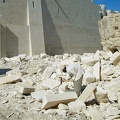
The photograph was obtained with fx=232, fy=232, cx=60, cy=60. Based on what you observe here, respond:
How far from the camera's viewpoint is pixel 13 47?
17.4 m

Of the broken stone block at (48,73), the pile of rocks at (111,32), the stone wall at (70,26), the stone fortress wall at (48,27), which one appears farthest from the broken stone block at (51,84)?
the stone wall at (70,26)

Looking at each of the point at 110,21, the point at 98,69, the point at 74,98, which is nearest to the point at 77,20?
the point at 110,21

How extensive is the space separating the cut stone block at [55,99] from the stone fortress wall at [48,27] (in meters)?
12.4

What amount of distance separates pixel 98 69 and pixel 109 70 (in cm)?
33

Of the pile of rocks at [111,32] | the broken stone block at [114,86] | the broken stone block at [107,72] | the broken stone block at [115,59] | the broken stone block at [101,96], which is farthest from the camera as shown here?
the pile of rocks at [111,32]

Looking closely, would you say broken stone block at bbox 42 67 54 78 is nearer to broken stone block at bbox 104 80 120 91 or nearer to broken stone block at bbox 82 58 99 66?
broken stone block at bbox 82 58 99 66

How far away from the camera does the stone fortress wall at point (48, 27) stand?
17.5 meters

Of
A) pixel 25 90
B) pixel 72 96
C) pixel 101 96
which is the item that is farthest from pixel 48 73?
pixel 101 96

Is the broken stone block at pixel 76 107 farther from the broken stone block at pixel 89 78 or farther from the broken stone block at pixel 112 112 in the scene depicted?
the broken stone block at pixel 89 78

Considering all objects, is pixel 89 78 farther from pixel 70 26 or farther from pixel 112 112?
pixel 70 26

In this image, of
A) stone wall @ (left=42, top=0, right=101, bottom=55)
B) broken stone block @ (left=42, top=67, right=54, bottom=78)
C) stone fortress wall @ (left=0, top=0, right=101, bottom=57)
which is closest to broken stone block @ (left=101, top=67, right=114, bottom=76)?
broken stone block @ (left=42, top=67, right=54, bottom=78)

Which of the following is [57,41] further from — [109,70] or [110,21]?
[109,70]

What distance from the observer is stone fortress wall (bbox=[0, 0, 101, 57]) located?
17500mm

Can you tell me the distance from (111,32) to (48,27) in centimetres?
1299
